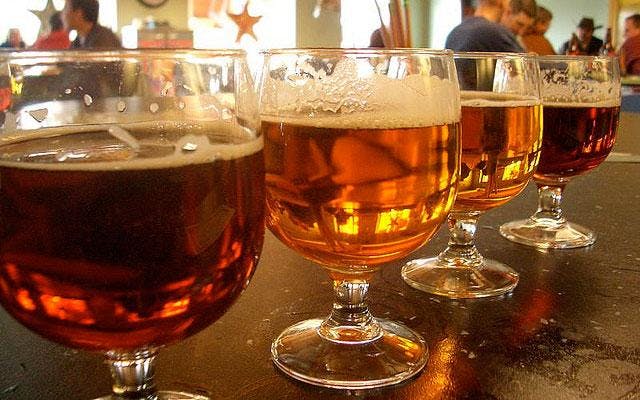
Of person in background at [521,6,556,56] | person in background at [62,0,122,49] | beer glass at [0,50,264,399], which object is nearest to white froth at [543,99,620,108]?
beer glass at [0,50,264,399]

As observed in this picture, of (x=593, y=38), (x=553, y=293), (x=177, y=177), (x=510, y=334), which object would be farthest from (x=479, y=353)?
(x=593, y=38)

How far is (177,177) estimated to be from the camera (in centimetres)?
43

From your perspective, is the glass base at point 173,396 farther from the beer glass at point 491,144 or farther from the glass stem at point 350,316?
the beer glass at point 491,144

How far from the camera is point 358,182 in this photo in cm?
56

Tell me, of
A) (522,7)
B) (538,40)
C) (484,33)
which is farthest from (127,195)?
(538,40)

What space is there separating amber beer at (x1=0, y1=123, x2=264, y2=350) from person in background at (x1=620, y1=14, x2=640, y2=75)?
20.1 ft

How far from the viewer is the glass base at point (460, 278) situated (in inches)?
30.1

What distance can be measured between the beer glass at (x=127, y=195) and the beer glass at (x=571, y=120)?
61cm

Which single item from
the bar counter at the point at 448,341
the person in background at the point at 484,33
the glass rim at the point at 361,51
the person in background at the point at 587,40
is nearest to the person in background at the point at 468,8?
the person in background at the point at 484,33

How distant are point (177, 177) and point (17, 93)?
118 millimetres

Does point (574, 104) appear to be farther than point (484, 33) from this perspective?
No

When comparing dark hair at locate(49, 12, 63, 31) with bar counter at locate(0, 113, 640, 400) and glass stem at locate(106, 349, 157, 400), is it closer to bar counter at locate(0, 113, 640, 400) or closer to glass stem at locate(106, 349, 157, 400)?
bar counter at locate(0, 113, 640, 400)

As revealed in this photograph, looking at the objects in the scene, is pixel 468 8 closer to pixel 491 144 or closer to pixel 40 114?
pixel 491 144

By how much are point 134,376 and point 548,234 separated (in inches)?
26.1
